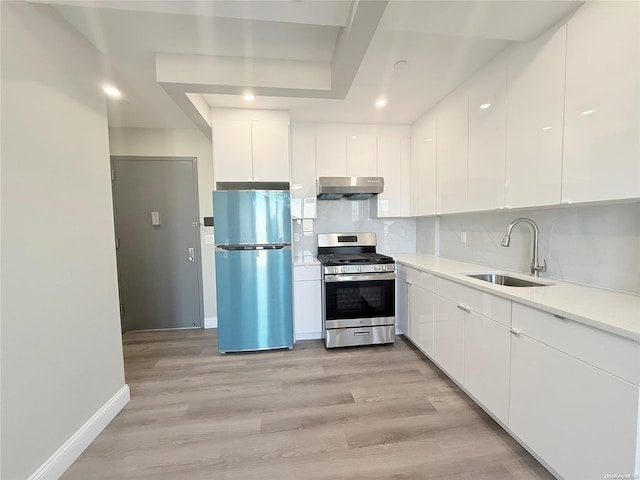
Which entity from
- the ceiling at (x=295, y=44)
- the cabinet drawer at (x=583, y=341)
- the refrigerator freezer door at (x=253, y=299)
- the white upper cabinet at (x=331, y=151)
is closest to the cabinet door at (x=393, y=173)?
the white upper cabinet at (x=331, y=151)

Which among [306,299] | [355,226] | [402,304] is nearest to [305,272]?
[306,299]

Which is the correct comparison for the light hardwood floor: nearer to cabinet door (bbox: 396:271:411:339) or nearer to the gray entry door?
cabinet door (bbox: 396:271:411:339)

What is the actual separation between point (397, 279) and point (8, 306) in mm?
2915

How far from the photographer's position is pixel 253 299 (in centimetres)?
268

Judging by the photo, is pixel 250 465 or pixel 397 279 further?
pixel 397 279

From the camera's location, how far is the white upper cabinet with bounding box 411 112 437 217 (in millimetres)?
2803

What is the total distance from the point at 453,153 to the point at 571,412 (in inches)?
80.0

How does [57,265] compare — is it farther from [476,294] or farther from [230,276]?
[476,294]

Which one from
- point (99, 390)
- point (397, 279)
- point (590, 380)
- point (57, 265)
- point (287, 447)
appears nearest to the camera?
point (590, 380)

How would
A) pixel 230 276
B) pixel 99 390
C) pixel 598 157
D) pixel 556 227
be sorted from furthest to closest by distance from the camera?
1. pixel 230 276
2. pixel 556 227
3. pixel 99 390
4. pixel 598 157

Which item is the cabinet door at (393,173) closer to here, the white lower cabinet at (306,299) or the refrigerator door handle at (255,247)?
the white lower cabinet at (306,299)

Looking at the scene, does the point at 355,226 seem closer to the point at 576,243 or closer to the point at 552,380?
the point at 576,243

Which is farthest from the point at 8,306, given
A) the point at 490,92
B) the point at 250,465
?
the point at 490,92

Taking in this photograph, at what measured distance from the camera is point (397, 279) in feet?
9.89
